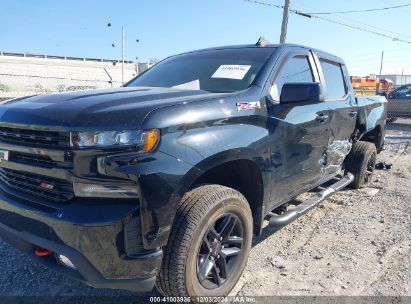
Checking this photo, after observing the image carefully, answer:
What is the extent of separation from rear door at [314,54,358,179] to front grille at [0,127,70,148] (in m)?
2.81

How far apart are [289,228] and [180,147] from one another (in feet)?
7.84

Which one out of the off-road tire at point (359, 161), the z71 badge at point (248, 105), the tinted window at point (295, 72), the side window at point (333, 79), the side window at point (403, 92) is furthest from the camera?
the side window at point (403, 92)

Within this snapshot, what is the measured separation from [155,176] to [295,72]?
2137mm

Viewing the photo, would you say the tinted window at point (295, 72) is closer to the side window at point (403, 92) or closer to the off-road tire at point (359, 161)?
the off-road tire at point (359, 161)

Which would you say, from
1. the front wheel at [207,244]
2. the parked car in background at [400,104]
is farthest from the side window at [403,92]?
the front wheel at [207,244]

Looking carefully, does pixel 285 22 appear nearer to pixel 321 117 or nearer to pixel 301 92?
pixel 321 117

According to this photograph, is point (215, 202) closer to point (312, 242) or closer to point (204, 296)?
point (204, 296)

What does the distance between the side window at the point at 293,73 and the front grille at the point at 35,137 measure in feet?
5.59

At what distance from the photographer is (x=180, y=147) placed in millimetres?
2350

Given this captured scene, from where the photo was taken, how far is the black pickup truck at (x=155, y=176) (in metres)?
2.21

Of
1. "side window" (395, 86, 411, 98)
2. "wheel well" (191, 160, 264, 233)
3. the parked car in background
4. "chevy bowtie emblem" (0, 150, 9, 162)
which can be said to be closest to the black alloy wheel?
"wheel well" (191, 160, 264, 233)

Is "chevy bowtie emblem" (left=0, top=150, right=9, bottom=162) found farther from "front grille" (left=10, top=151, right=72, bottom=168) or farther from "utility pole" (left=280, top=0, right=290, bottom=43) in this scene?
"utility pole" (left=280, top=0, right=290, bottom=43)

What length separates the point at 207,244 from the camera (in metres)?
2.70

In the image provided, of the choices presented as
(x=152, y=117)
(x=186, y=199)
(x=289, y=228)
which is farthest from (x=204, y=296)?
(x=289, y=228)
